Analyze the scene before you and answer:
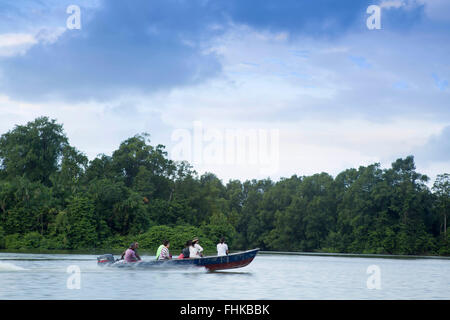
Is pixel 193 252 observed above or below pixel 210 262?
above

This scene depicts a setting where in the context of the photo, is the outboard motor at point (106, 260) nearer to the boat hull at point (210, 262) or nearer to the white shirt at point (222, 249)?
the boat hull at point (210, 262)

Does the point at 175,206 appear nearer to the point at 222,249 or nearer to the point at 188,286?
the point at 222,249

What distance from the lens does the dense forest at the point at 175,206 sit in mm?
65062

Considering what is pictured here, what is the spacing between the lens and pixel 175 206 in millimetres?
81938

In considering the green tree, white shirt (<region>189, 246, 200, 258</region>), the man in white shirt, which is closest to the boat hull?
white shirt (<region>189, 246, 200, 258</region>)

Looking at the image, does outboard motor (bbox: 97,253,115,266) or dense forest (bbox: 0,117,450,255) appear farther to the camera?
dense forest (bbox: 0,117,450,255)

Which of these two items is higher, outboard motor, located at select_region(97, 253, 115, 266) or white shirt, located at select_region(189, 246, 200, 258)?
white shirt, located at select_region(189, 246, 200, 258)

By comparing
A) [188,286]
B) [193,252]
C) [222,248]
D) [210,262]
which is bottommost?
[188,286]

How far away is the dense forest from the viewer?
6506 centimetres

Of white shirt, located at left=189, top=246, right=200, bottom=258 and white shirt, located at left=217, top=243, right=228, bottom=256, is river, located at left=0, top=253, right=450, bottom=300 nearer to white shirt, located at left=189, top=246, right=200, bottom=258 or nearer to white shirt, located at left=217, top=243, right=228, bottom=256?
white shirt, located at left=189, top=246, right=200, bottom=258

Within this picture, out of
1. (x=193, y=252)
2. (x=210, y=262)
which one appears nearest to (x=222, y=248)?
(x=193, y=252)

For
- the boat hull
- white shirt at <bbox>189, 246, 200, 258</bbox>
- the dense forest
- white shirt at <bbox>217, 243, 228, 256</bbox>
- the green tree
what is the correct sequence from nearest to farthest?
the boat hull
white shirt at <bbox>189, 246, 200, 258</bbox>
white shirt at <bbox>217, 243, 228, 256</bbox>
the dense forest
the green tree

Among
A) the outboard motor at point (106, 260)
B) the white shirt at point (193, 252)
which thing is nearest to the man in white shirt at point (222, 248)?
the white shirt at point (193, 252)
